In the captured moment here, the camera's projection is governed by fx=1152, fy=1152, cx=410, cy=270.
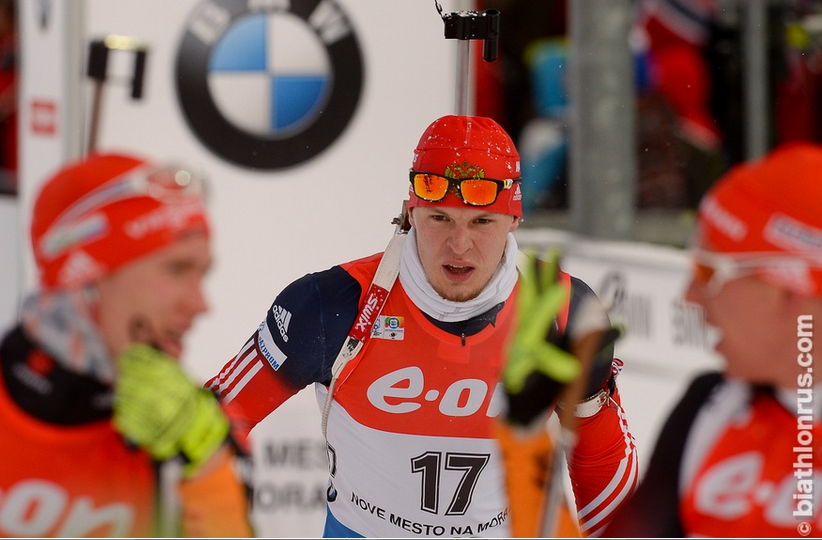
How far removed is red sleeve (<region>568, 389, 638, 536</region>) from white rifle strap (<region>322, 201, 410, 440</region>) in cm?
51

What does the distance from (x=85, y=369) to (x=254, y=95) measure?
0.66 m

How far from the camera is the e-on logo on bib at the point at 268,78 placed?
7.36 feet

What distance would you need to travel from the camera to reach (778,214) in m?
2.02

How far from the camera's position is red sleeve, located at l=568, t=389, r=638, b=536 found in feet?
8.34

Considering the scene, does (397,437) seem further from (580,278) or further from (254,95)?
(254,95)

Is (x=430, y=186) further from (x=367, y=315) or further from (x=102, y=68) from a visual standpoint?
(x=102, y=68)

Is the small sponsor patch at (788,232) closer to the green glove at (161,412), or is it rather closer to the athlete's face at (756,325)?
the athlete's face at (756,325)

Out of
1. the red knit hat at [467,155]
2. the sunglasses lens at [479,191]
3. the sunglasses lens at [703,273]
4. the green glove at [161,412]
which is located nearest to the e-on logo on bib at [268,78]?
the red knit hat at [467,155]

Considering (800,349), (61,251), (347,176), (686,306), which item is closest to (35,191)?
(61,251)

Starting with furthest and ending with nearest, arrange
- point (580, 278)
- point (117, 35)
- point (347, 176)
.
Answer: point (580, 278) → point (347, 176) → point (117, 35)

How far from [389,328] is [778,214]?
3.10ft

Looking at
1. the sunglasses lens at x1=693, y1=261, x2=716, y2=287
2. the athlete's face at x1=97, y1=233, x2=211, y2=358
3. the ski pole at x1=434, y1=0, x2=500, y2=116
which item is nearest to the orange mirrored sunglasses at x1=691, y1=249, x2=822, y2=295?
the sunglasses lens at x1=693, y1=261, x2=716, y2=287

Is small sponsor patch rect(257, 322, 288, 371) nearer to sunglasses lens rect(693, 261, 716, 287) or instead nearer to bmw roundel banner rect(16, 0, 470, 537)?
bmw roundel banner rect(16, 0, 470, 537)

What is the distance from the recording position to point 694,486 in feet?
6.94
